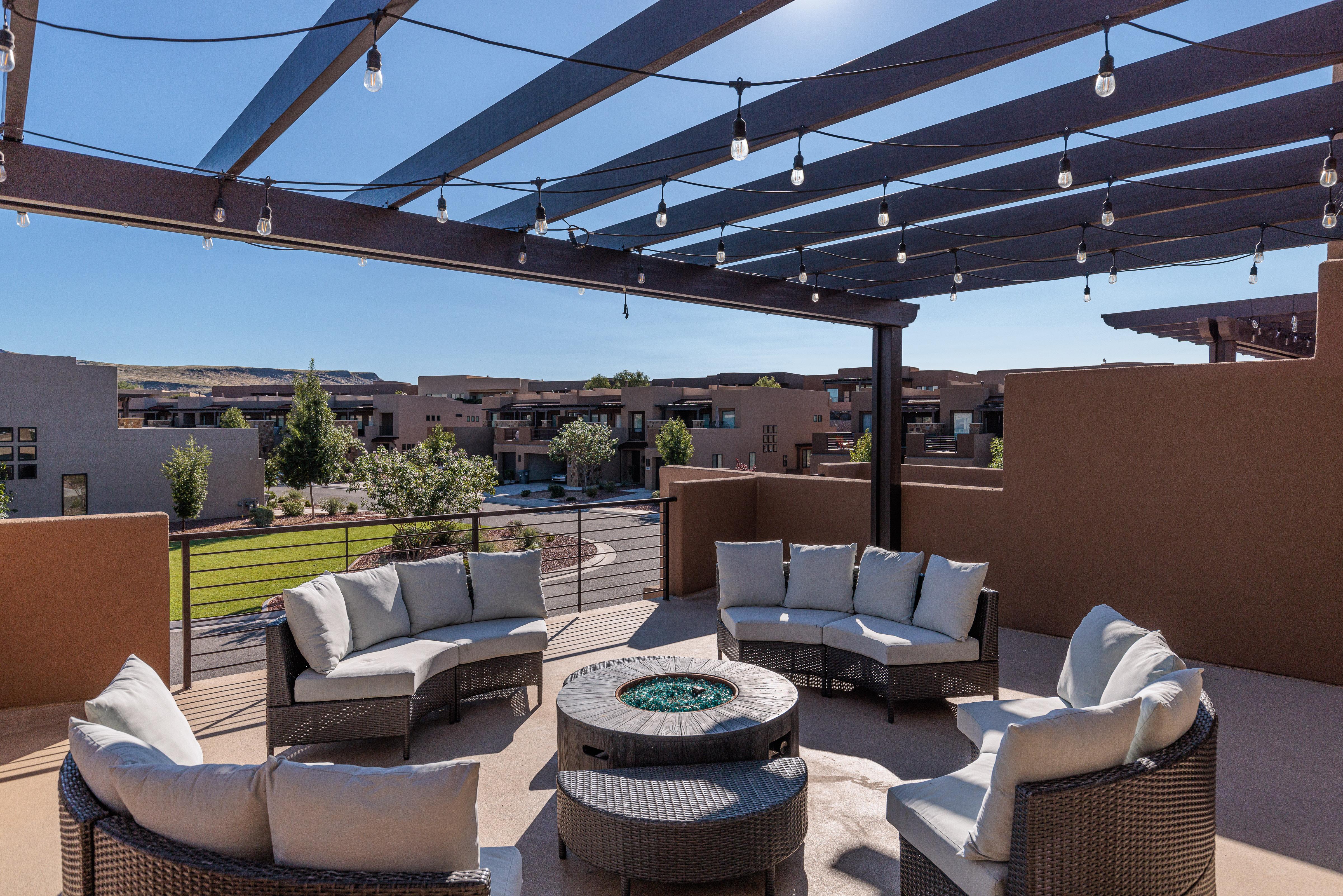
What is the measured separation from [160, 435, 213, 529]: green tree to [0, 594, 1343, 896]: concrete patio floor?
22026mm

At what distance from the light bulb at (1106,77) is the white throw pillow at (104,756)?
355 cm

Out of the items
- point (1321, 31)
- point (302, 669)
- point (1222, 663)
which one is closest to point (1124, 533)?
point (1222, 663)

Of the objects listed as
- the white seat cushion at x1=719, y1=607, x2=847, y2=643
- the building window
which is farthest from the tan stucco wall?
the building window

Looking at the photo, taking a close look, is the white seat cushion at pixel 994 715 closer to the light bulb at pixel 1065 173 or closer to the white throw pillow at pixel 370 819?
the white throw pillow at pixel 370 819

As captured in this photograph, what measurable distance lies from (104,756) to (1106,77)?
3.71 m

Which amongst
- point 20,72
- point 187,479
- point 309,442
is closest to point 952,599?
point 20,72

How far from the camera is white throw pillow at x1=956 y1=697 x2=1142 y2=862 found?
2.03 meters

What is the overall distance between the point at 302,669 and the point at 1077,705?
3746mm

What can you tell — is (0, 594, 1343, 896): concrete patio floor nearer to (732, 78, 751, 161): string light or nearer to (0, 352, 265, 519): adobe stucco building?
(732, 78, 751, 161): string light

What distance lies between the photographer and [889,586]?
4793mm

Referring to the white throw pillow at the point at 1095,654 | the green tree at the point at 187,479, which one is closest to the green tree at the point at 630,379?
the green tree at the point at 187,479

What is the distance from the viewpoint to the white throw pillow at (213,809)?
1.73m

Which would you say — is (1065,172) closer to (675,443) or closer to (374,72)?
(374,72)

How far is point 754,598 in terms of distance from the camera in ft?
16.8
